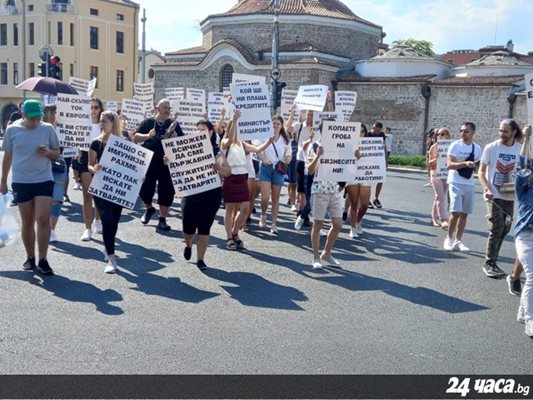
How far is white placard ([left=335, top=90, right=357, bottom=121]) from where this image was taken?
13266mm

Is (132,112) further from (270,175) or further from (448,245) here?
(448,245)

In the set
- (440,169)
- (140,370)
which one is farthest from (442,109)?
(140,370)

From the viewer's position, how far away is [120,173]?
304 inches

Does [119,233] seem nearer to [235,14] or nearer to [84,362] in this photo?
[84,362]

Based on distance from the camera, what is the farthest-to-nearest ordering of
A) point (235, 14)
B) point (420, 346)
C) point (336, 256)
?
point (235, 14)
point (336, 256)
point (420, 346)

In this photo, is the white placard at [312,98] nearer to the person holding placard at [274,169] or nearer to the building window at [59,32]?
the person holding placard at [274,169]

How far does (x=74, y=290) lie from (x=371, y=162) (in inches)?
236

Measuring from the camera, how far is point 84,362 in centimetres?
476

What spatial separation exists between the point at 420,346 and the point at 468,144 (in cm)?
502

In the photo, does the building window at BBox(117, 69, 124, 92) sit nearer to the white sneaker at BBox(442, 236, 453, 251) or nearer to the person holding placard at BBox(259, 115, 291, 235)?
the person holding placard at BBox(259, 115, 291, 235)

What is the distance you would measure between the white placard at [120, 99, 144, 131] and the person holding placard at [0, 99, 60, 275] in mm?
8126

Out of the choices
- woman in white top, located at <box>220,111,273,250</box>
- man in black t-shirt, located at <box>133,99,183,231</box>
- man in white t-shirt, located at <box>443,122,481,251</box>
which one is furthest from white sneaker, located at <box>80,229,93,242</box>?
man in white t-shirt, located at <box>443,122,481,251</box>

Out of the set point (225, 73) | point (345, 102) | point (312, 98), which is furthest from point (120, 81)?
point (312, 98)

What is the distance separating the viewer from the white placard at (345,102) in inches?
522
